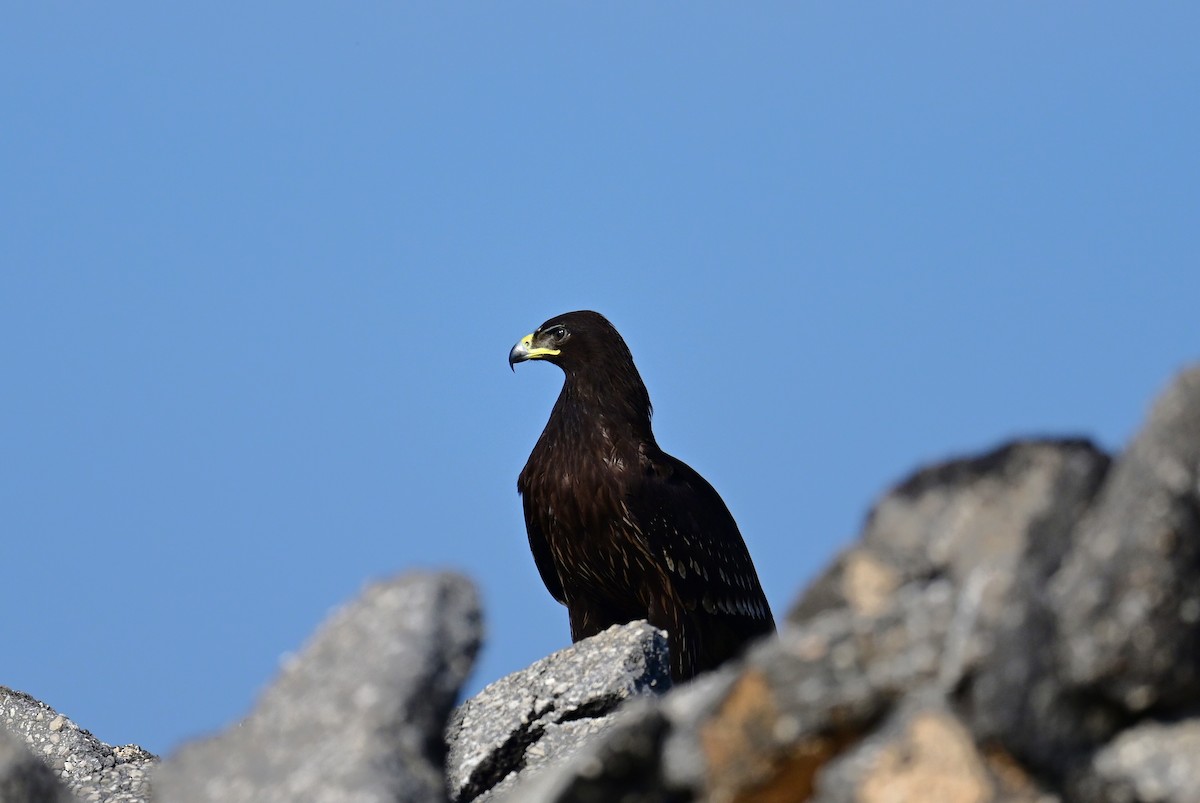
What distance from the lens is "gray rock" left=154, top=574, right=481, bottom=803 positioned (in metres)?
3.52

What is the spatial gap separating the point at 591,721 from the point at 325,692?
121 inches

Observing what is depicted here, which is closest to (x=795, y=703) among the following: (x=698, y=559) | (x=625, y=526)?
(x=625, y=526)

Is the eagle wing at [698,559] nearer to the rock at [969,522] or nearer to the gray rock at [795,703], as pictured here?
the rock at [969,522]

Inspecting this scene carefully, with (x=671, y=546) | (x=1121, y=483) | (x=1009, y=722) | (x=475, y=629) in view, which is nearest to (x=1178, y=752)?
(x=1009, y=722)

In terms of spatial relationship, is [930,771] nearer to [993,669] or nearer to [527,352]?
[993,669]

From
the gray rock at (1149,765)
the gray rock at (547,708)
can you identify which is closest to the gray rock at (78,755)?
the gray rock at (547,708)

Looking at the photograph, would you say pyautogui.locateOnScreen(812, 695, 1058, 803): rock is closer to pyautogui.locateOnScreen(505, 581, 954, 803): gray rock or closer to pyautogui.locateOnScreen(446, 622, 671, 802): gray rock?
pyautogui.locateOnScreen(505, 581, 954, 803): gray rock

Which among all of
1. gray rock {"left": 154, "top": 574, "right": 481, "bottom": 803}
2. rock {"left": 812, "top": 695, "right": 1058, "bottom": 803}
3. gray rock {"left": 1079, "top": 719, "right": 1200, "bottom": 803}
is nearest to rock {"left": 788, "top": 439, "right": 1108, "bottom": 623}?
rock {"left": 812, "top": 695, "right": 1058, "bottom": 803}

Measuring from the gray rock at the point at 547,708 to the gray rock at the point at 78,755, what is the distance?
4.38ft

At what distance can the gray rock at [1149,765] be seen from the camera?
292cm

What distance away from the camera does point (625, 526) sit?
10.1 metres

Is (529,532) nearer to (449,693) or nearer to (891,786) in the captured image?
(449,693)

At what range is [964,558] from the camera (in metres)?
3.23

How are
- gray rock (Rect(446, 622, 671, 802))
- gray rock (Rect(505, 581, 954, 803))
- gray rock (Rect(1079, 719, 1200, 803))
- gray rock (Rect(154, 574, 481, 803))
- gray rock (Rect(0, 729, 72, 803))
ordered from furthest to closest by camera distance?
Result: gray rock (Rect(446, 622, 671, 802)) < gray rock (Rect(0, 729, 72, 803)) < gray rock (Rect(154, 574, 481, 803)) < gray rock (Rect(505, 581, 954, 803)) < gray rock (Rect(1079, 719, 1200, 803))
